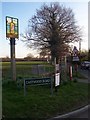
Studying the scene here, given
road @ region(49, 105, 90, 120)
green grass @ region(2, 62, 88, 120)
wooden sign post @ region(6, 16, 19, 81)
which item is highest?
wooden sign post @ region(6, 16, 19, 81)

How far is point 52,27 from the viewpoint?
6203 centimetres

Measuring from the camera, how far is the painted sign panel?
811 inches

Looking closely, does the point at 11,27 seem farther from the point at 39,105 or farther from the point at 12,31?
the point at 39,105

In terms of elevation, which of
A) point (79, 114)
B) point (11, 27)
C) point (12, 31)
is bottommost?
point (79, 114)

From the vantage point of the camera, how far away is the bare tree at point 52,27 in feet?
202

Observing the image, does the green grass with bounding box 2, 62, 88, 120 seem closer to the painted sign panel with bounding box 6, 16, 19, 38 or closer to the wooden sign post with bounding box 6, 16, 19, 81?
the wooden sign post with bounding box 6, 16, 19, 81

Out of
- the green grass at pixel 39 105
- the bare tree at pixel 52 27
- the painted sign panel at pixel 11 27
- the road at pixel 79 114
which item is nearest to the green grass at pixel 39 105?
the green grass at pixel 39 105

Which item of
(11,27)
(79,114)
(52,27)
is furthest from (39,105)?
(52,27)

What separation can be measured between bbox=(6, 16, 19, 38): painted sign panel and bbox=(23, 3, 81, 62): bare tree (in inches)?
1559

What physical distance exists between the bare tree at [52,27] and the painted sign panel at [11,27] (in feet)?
130

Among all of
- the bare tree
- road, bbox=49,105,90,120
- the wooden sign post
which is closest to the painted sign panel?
the wooden sign post

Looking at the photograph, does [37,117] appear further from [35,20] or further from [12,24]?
[35,20]

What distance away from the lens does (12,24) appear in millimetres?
20781

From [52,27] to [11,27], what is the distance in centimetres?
4139
